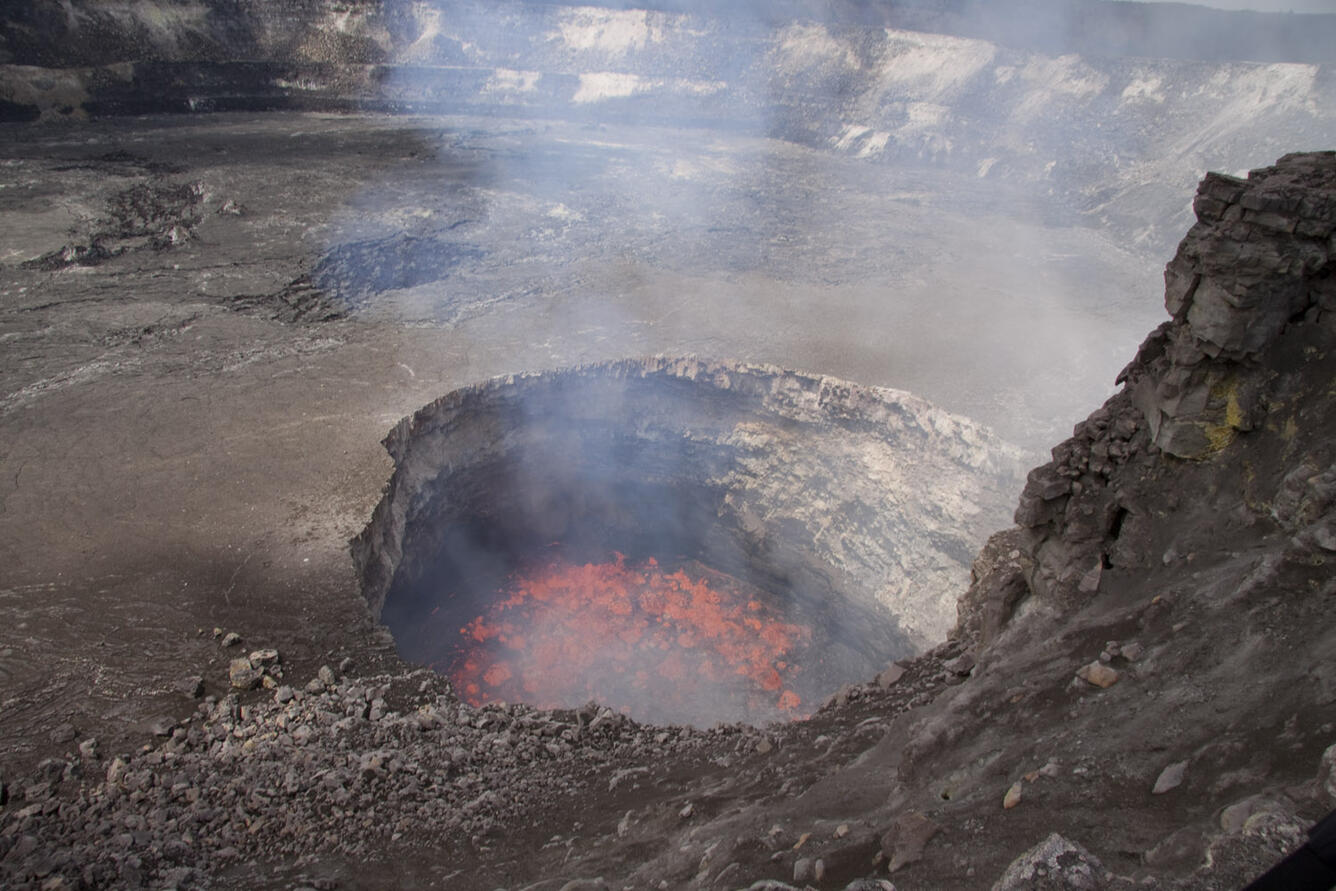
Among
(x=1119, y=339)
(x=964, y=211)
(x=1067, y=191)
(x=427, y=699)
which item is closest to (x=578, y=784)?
(x=427, y=699)

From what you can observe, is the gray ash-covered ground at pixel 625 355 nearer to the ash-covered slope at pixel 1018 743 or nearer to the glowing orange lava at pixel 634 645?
the ash-covered slope at pixel 1018 743

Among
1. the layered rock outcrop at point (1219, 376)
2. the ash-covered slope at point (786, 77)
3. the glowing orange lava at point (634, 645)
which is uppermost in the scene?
the ash-covered slope at point (786, 77)

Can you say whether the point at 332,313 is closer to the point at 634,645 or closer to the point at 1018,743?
the point at 634,645

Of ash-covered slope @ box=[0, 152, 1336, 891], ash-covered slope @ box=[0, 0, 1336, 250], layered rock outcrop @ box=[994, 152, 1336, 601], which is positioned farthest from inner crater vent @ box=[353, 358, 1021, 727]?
ash-covered slope @ box=[0, 0, 1336, 250]

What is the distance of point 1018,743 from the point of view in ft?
13.1

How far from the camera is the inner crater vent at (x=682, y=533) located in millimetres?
12328

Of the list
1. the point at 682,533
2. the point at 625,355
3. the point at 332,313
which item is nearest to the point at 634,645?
the point at 682,533

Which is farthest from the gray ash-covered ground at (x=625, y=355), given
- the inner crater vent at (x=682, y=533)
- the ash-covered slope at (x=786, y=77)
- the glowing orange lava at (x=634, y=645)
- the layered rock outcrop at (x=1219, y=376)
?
the glowing orange lava at (x=634, y=645)

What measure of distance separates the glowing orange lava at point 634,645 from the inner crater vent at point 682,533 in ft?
0.12

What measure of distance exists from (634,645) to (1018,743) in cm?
1037

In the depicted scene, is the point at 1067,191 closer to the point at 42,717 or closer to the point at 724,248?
the point at 724,248

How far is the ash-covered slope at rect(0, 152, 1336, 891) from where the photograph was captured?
3162 millimetres

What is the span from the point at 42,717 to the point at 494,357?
860 centimetres

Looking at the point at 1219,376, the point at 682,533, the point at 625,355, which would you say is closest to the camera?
the point at 1219,376
